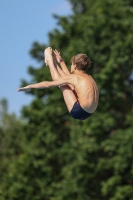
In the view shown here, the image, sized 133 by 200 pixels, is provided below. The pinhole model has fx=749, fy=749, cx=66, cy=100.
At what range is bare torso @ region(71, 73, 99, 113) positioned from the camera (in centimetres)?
1083

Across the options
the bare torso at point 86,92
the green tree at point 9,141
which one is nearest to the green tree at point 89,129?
the green tree at point 9,141

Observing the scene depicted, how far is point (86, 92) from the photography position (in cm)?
1084

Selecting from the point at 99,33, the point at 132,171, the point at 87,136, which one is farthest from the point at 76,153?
the point at 99,33

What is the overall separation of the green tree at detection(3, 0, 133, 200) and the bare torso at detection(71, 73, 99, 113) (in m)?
18.9

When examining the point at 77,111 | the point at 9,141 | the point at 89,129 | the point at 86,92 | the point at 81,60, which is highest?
the point at 9,141

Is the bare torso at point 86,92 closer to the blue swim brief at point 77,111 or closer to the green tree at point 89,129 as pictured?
the blue swim brief at point 77,111

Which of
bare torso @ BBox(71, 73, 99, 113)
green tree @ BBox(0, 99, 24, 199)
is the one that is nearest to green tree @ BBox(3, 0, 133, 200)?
green tree @ BBox(0, 99, 24, 199)

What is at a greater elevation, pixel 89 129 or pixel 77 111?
pixel 89 129

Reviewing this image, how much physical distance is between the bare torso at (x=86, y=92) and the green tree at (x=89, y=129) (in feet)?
62.0

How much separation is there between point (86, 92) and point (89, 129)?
19.4 metres

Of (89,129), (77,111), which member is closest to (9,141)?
(89,129)

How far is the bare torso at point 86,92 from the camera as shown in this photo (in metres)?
10.8

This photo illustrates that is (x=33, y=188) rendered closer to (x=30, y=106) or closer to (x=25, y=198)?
(x=25, y=198)

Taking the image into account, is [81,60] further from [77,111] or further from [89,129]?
[89,129]
